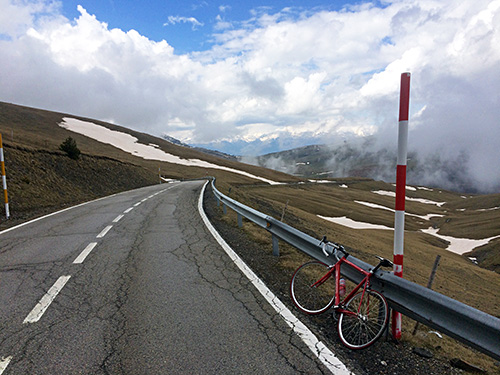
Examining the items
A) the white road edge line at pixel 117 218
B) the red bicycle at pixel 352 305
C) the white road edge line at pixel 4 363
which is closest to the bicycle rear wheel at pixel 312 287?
the red bicycle at pixel 352 305

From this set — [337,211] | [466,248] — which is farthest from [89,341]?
[466,248]

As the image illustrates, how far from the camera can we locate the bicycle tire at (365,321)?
12.6 feet

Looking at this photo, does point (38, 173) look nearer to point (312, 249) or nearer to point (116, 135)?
point (312, 249)

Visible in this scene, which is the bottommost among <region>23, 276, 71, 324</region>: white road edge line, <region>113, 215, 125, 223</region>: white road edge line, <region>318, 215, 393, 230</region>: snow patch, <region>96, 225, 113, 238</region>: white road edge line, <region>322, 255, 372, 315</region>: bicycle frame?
<region>318, 215, 393, 230</region>: snow patch

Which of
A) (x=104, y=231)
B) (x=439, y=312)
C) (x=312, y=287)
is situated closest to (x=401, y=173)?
(x=439, y=312)

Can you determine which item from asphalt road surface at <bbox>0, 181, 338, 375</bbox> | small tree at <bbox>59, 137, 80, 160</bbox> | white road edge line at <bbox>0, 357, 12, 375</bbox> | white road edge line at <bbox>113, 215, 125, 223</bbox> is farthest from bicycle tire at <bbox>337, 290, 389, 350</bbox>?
small tree at <bbox>59, 137, 80, 160</bbox>

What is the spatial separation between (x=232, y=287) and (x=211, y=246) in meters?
2.88

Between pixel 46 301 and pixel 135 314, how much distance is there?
5.07ft

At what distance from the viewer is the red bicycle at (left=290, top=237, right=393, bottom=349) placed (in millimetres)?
3887

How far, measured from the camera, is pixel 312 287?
219 inches

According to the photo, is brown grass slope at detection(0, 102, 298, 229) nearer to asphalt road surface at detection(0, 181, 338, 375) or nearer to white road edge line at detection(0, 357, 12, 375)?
asphalt road surface at detection(0, 181, 338, 375)

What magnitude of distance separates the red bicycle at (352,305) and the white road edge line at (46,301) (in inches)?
146

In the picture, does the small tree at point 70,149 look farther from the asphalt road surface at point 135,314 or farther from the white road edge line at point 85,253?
the white road edge line at point 85,253

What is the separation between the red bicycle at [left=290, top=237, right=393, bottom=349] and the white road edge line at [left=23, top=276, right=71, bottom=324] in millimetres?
3706
